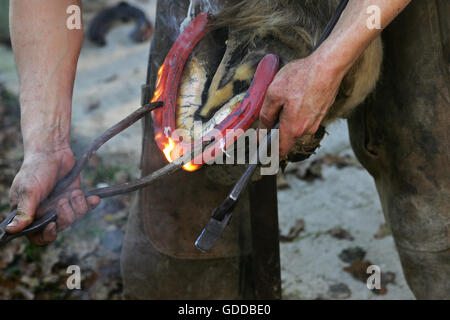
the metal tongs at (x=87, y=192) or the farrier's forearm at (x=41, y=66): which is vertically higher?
the farrier's forearm at (x=41, y=66)

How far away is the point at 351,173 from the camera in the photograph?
2885 millimetres

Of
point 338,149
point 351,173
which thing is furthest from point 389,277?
point 338,149

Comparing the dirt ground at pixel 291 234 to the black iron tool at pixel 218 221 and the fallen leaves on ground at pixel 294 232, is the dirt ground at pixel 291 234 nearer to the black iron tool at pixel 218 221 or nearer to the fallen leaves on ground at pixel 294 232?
the fallen leaves on ground at pixel 294 232

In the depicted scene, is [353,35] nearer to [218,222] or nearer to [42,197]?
[218,222]

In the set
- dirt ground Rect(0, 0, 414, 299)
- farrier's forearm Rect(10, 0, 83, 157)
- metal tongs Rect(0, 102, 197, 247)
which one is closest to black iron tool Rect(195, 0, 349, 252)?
metal tongs Rect(0, 102, 197, 247)

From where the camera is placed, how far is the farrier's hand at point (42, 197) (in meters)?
1.19

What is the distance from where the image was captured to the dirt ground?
2244 millimetres

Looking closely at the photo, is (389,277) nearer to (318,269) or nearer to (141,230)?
(318,269)

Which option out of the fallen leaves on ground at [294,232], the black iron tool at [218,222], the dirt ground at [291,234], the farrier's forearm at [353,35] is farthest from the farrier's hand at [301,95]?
the fallen leaves on ground at [294,232]

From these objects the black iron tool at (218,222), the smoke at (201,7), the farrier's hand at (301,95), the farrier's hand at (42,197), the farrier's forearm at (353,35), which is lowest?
the black iron tool at (218,222)

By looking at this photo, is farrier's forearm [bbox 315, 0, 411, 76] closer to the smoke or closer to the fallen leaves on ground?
the smoke

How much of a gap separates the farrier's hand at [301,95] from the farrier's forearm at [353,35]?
0.02 metres

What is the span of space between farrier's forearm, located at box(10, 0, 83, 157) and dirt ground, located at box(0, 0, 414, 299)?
41.7 inches

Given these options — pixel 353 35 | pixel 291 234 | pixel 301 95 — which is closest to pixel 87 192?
pixel 301 95
